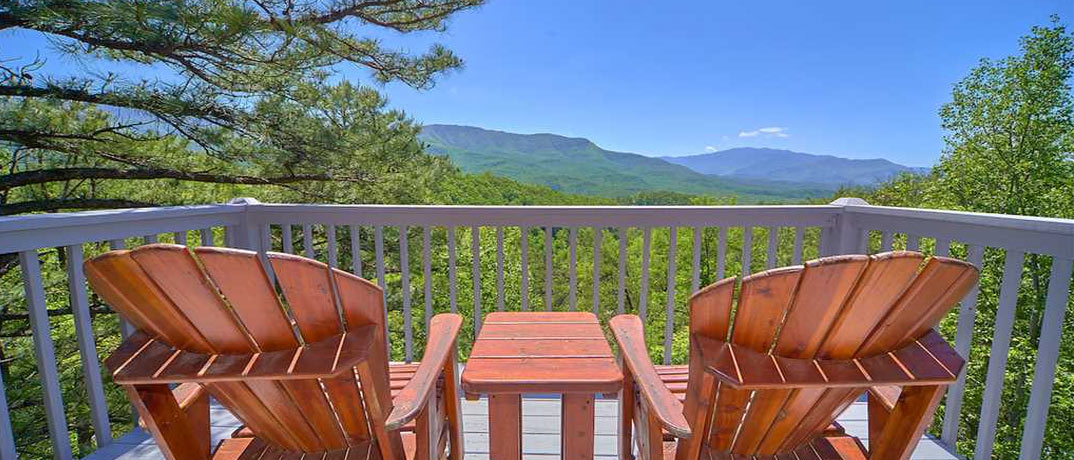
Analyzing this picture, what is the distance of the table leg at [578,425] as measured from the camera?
133cm

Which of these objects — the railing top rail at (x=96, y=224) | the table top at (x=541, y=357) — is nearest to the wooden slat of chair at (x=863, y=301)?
the table top at (x=541, y=357)

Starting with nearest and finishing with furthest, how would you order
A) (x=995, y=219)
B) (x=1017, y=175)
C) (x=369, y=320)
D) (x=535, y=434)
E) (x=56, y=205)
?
(x=369, y=320) < (x=995, y=219) < (x=535, y=434) < (x=56, y=205) < (x=1017, y=175)

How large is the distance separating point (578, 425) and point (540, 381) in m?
0.20

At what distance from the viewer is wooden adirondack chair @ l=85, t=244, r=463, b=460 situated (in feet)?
3.34

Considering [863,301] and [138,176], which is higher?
[138,176]

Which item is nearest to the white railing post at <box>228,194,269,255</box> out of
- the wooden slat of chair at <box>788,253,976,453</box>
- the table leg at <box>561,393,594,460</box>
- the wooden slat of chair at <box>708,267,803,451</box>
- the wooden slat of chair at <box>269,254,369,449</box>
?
the wooden slat of chair at <box>269,254,369,449</box>

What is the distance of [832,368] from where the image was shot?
1.07m

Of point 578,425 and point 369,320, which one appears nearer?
point 369,320

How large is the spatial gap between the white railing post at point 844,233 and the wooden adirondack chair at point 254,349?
2.37 metres

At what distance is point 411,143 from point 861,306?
792cm

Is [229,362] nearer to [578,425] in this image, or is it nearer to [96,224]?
[578,425]

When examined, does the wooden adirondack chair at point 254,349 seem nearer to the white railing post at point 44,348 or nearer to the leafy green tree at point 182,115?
the white railing post at point 44,348

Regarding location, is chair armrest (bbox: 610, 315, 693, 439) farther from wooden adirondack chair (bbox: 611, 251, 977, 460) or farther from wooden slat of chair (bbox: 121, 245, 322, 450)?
wooden slat of chair (bbox: 121, 245, 322, 450)

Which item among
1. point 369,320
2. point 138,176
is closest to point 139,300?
point 369,320
